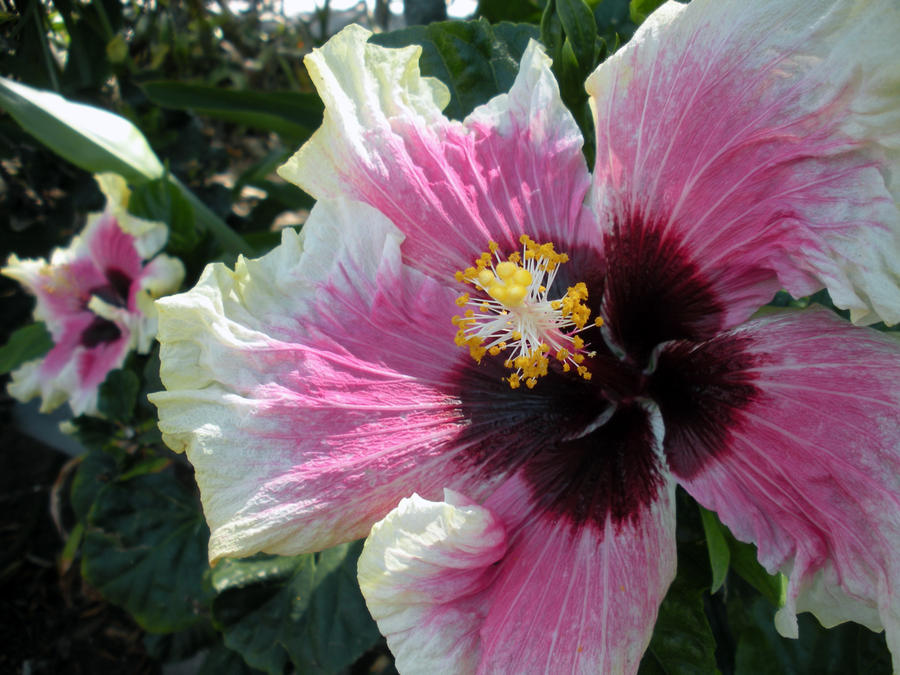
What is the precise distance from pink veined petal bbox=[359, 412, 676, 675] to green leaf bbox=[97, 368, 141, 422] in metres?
1.52

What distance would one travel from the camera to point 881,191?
0.85 metres

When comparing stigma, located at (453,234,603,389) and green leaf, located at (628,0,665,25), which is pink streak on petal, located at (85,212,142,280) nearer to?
stigma, located at (453,234,603,389)

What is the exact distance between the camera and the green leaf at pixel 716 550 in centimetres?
96

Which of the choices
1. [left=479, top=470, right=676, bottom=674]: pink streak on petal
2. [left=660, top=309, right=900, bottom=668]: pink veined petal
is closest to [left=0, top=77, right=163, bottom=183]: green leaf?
[left=479, top=470, right=676, bottom=674]: pink streak on petal

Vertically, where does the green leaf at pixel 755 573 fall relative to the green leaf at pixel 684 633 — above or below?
above

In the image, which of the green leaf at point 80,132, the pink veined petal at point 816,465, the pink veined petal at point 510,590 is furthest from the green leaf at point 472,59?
the green leaf at point 80,132

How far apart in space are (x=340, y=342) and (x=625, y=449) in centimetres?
48

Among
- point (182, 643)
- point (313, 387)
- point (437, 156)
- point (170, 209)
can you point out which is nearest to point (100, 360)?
point (170, 209)

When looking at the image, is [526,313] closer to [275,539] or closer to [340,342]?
Result: [340,342]

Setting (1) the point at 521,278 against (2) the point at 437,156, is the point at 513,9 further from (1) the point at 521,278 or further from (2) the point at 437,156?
(1) the point at 521,278

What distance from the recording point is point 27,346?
8.68 feet

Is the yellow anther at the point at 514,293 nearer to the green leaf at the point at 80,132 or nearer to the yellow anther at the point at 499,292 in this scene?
the yellow anther at the point at 499,292

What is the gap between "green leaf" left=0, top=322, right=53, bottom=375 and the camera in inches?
103

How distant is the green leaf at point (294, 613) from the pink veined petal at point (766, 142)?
3.45ft
